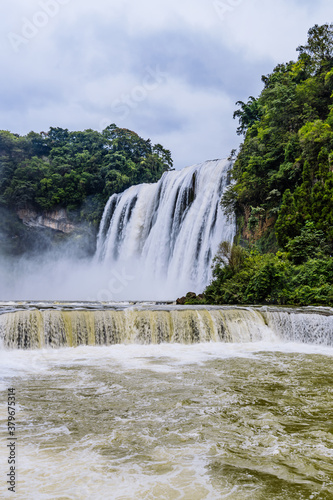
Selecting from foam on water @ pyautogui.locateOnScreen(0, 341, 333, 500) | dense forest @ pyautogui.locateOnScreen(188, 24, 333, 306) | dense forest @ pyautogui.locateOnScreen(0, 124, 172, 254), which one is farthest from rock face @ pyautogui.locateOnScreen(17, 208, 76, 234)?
foam on water @ pyautogui.locateOnScreen(0, 341, 333, 500)

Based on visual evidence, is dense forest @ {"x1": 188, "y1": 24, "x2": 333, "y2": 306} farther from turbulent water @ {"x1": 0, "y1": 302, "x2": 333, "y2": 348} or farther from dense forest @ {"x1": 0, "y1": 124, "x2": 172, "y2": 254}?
dense forest @ {"x1": 0, "y1": 124, "x2": 172, "y2": 254}

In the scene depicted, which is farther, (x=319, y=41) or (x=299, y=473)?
(x=319, y=41)

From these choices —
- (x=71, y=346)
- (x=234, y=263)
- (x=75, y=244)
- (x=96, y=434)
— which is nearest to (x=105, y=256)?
(x=75, y=244)

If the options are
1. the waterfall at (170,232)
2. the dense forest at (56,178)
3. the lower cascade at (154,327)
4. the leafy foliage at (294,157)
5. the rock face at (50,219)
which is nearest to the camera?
the lower cascade at (154,327)

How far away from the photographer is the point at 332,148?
1730 cm

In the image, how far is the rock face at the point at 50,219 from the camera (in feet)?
124

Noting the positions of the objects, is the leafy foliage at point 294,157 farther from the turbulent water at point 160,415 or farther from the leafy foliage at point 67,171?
the leafy foliage at point 67,171

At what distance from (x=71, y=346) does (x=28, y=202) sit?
3047 centimetres

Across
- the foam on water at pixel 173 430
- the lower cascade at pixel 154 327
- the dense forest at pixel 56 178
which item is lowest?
the foam on water at pixel 173 430

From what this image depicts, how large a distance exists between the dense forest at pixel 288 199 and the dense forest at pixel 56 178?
17285mm

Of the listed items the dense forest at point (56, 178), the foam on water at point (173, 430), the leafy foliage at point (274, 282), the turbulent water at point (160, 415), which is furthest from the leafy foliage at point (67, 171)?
the foam on water at point (173, 430)

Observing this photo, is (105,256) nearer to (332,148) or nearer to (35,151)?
(35,151)

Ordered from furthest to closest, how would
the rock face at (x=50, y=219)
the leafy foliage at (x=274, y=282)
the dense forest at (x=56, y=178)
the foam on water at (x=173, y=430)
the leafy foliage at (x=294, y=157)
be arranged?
the rock face at (x=50, y=219), the dense forest at (x=56, y=178), the leafy foliage at (x=294, y=157), the leafy foliage at (x=274, y=282), the foam on water at (x=173, y=430)

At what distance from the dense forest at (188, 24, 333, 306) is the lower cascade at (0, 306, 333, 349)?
3.90m
